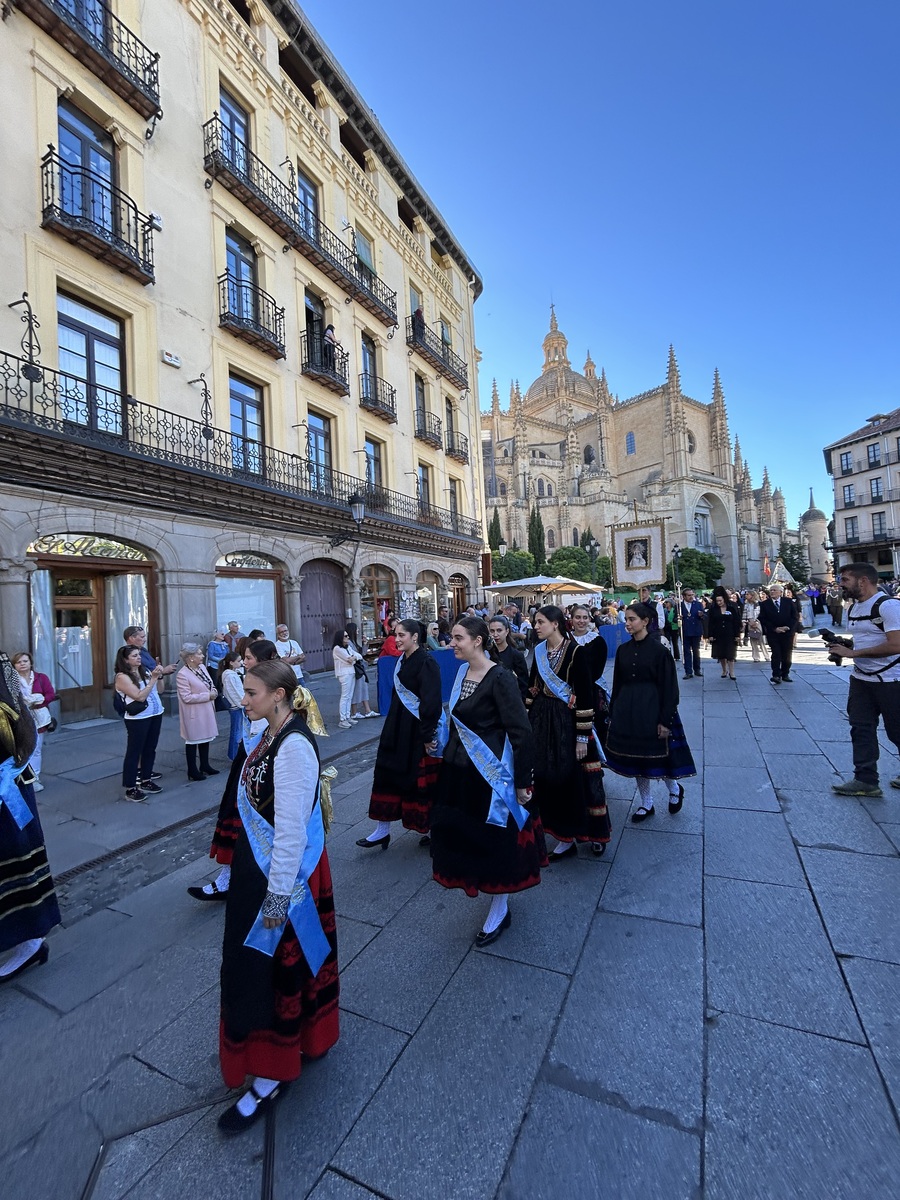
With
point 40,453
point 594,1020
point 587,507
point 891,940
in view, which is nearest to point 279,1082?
point 594,1020

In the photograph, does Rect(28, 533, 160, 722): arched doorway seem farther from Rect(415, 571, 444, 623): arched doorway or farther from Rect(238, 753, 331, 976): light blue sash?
Rect(415, 571, 444, 623): arched doorway

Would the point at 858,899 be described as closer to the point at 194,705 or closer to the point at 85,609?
the point at 194,705

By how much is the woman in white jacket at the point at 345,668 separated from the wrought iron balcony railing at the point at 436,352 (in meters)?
15.1

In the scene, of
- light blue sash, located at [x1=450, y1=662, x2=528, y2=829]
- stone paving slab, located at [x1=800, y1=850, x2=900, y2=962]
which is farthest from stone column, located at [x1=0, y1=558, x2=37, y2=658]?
stone paving slab, located at [x1=800, y1=850, x2=900, y2=962]

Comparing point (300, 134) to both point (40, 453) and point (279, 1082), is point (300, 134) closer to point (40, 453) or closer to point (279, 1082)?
point (40, 453)

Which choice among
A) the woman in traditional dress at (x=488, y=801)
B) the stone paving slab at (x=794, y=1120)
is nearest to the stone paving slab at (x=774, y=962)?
the stone paving slab at (x=794, y=1120)

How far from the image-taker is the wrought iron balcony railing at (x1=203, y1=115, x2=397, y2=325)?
12.3 meters

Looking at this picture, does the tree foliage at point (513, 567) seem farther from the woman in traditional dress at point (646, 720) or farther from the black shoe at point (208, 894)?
the black shoe at point (208, 894)

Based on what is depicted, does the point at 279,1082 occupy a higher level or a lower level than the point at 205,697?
lower

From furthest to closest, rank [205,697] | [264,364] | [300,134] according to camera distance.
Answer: [300,134], [264,364], [205,697]

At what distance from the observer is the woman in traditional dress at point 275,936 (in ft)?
6.32

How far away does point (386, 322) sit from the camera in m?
18.4

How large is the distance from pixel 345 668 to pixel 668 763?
5.75 m

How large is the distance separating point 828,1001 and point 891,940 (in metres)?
0.70
